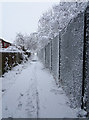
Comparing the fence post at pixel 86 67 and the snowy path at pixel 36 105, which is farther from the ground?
the fence post at pixel 86 67

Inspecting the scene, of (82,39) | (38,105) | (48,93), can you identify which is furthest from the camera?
(48,93)

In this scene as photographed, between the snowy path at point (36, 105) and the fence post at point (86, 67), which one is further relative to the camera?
the snowy path at point (36, 105)

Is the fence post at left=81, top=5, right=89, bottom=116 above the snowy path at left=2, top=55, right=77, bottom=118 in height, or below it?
above

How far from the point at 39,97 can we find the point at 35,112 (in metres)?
1.08

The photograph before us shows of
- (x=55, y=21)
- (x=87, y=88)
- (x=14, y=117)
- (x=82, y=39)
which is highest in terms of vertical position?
(x=55, y=21)

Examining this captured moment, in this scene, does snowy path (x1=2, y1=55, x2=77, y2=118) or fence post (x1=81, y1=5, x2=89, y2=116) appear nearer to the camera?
fence post (x1=81, y1=5, x2=89, y2=116)

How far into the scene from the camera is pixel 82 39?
2920 millimetres

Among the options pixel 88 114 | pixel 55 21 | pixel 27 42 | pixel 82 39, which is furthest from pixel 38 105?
pixel 27 42

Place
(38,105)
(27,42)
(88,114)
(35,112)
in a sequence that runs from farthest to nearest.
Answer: (27,42) < (38,105) < (35,112) < (88,114)

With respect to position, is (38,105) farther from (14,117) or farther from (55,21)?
(55,21)

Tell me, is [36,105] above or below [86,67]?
below

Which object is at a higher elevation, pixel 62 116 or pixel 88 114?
pixel 88 114

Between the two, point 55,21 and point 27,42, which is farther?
point 27,42

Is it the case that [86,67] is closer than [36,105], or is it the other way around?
[86,67]
